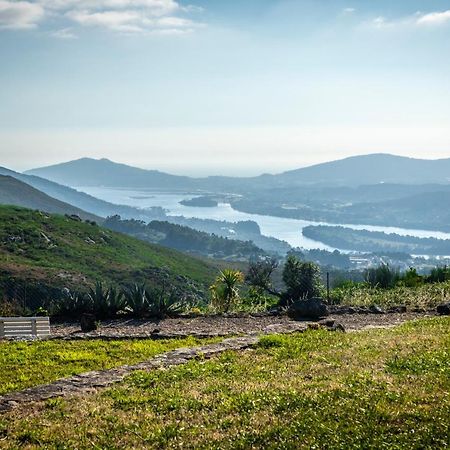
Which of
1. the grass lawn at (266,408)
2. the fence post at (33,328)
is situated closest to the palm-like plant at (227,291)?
the fence post at (33,328)

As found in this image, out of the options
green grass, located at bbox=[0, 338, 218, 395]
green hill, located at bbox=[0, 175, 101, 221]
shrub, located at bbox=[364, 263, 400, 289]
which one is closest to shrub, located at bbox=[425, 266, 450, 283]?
shrub, located at bbox=[364, 263, 400, 289]

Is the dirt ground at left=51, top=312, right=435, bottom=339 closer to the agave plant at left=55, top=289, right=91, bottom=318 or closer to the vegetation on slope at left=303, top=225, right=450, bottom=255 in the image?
the agave plant at left=55, top=289, right=91, bottom=318

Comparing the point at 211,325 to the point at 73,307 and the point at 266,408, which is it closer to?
the point at 73,307

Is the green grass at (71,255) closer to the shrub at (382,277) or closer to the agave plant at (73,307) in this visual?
the agave plant at (73,307)

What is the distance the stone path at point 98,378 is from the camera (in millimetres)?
7684

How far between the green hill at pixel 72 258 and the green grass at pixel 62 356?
25.5 metres

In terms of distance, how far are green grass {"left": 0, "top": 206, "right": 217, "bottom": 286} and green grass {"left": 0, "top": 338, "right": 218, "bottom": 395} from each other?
90.0ft

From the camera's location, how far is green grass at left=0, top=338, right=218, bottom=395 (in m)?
9.15

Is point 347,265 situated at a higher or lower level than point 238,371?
lower

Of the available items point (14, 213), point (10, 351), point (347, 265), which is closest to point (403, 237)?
point (347, 265)

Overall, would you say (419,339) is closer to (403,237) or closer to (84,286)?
(84,286)

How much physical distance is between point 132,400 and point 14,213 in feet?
175

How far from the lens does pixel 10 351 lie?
1101 cm

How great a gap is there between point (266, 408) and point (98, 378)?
2.79 meters
